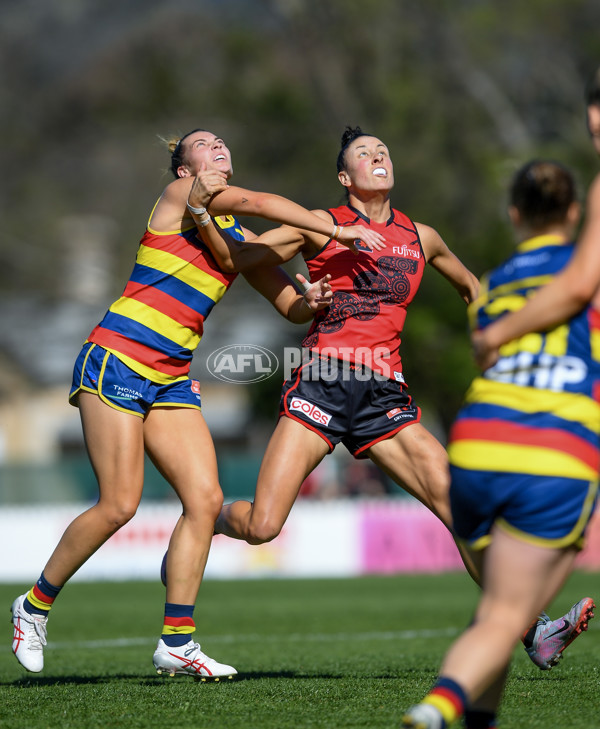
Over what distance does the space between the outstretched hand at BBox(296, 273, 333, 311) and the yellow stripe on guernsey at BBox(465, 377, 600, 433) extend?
2046 mm

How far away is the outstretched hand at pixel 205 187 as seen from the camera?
5605mm

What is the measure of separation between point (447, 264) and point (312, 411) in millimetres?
1086

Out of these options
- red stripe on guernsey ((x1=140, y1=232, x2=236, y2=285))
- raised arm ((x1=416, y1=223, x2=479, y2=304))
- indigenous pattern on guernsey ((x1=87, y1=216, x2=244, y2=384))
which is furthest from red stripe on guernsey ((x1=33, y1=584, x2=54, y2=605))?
raised arm ((x1=416, y1=223, x2=479, y2=304))

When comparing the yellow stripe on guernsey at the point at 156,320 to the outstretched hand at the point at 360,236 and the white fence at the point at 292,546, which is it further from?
the white fence at the point at 292,546

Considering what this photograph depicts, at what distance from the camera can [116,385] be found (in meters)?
5.69

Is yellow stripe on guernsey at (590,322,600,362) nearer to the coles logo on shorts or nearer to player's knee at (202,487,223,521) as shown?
the coles logo on shorts

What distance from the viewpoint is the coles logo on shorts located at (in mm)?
5766

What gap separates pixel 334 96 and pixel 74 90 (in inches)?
1044

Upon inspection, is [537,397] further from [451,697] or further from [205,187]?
[205,187]

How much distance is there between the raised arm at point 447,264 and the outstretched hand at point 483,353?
2.34m

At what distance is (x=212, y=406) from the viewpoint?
122 feet

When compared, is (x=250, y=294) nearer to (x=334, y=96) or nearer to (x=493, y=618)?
(x=334, y=96)

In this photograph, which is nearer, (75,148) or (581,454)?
(581,454)

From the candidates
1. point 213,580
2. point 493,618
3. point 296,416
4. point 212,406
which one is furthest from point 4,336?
point 493,618
